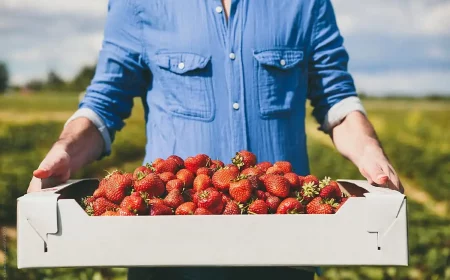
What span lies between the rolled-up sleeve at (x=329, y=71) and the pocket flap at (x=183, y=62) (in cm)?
43

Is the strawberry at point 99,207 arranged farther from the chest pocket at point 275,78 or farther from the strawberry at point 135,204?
the chest pocket at point 275,78

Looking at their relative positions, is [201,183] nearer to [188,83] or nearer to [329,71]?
[188,83]

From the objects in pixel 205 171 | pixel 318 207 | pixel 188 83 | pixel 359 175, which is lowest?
pixel 359 175

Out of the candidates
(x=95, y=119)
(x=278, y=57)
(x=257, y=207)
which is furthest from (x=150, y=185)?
(x=278, y=57)

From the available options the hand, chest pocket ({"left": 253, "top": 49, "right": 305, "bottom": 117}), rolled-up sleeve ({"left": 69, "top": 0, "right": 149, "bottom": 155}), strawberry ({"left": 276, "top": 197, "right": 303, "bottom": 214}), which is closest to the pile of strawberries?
strawberry ({"left": 276, "top": 197, "right": 303, "bottom": 214})

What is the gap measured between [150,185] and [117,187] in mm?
92

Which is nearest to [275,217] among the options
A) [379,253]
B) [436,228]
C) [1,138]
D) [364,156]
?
[379,253]

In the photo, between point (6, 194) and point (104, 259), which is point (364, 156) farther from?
point (6, 194)

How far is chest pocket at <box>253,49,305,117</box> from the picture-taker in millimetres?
2377

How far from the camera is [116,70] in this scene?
8.21ft

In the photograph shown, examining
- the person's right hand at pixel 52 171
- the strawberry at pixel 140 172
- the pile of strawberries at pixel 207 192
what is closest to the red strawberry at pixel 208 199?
the pile of strawberries at pixel 207 192

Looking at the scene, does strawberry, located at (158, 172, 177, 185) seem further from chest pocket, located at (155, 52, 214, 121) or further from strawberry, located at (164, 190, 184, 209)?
chest pocket, located at (155, 52, 214, 121)

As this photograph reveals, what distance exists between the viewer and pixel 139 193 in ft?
6.02

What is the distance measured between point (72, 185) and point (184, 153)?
48cm
